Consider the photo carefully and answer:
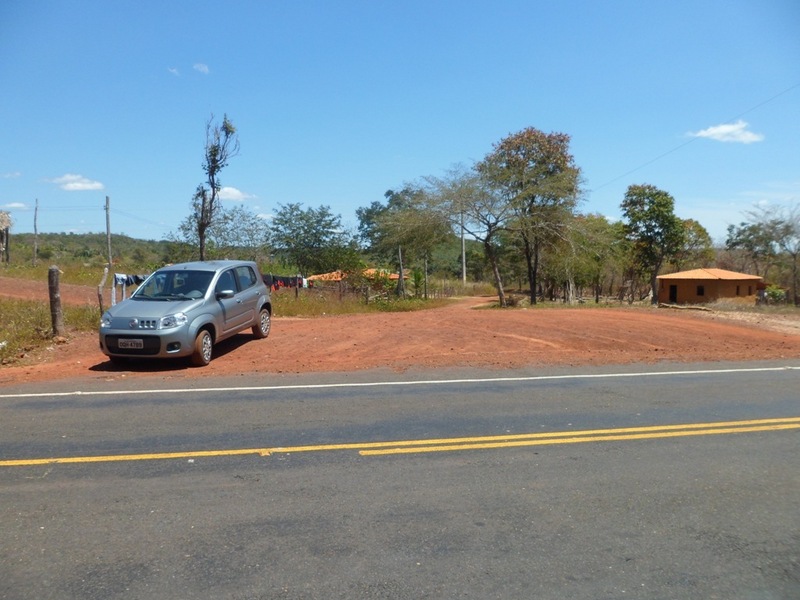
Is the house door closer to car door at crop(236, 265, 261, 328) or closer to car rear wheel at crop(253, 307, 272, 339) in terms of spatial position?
car rear wheel at crop(253, 307, 272, 339)

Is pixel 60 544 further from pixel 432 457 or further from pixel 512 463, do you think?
pixel 512 463

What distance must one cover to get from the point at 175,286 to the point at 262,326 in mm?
2524

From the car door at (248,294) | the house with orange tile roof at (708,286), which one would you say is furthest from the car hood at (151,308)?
the house with orange tile roof at (708,286)

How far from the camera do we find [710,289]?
3738 centimetres

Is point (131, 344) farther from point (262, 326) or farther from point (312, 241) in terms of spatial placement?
point (312, 241)

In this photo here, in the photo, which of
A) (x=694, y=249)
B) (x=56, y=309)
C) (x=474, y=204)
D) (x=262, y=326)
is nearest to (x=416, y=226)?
(x=474, y=204)

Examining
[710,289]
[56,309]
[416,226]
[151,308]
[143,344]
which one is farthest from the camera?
[710,289]

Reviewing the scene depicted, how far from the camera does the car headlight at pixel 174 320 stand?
10.3 metres

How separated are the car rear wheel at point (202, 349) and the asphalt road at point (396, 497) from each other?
242cm

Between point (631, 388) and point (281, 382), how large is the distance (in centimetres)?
512

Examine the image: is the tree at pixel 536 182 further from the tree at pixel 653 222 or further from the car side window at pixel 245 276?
the car side window at pixel 245 276

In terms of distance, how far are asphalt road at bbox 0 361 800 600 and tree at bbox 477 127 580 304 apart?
23.2 m

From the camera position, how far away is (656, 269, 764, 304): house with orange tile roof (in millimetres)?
37188

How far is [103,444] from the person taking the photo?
239 inches
